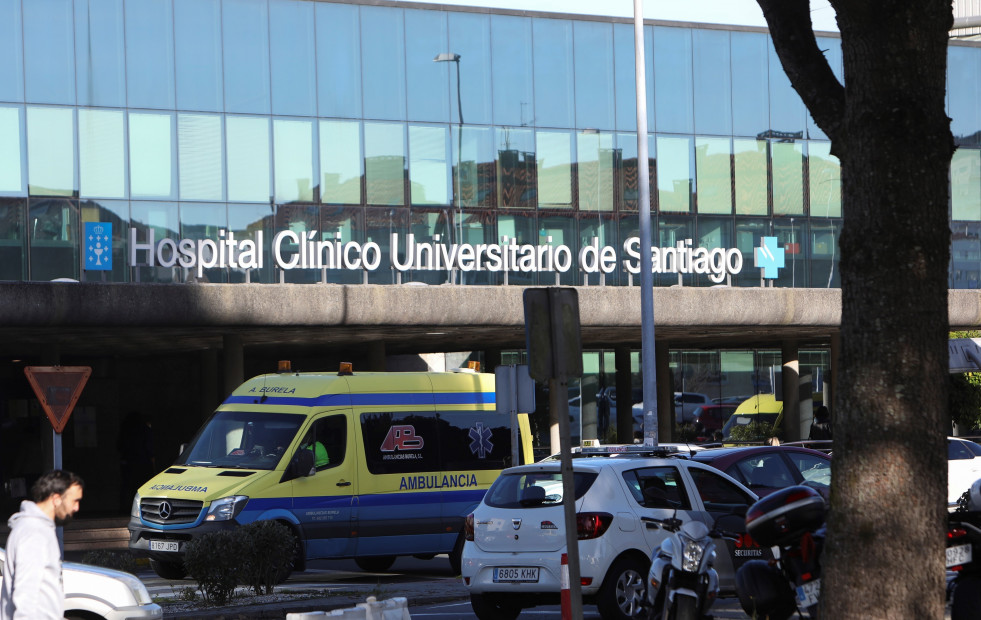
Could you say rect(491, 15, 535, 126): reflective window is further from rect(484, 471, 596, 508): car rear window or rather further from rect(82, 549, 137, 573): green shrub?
rect(484, 471, 596, 508): car rear window

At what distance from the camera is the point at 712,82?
3509 centimetres

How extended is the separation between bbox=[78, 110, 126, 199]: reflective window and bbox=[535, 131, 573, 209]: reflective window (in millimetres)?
9673

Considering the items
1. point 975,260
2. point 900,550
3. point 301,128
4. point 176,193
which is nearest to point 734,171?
point 975,260

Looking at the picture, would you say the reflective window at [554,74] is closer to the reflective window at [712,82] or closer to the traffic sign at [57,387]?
the reflective window at [712,82]

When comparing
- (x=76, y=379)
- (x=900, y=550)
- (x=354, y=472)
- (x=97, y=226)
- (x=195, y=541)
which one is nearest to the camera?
(x=900, y=550)

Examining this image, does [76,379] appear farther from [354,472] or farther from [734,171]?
[734,171]

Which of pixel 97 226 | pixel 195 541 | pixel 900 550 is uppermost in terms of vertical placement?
pixel 97 226

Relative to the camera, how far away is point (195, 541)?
43.9 ft

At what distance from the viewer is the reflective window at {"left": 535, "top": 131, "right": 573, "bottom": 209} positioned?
33000 mm

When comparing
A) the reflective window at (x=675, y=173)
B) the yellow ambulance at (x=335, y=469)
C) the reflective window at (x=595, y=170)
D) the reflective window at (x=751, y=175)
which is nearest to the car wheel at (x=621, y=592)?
the yellow ambulance at (x=335, y=469)

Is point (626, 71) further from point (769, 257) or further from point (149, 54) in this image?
point (149, 54)

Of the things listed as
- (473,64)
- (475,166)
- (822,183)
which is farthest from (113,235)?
(822,183)

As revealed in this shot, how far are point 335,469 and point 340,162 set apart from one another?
1606 cm

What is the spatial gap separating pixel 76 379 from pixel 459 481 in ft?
15.8
